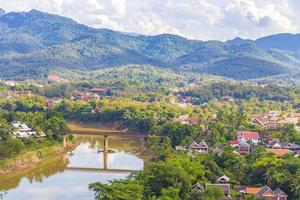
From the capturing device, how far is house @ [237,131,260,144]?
162 ft

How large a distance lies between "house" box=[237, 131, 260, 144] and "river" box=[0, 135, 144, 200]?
31.1ft

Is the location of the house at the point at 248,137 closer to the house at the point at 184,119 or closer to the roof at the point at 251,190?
the house at the point at 184,119

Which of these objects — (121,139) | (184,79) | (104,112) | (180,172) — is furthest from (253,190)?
(184,79)

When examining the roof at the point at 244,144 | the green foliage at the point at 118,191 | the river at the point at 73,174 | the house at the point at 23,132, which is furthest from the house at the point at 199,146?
the green foliage at the point at 118,191

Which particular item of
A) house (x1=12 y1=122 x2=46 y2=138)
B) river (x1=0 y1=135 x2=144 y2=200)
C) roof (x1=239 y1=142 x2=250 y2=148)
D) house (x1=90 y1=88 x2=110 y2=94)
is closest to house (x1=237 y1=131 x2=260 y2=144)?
roof (x1=239 y1=142 x2=250 y2=148)

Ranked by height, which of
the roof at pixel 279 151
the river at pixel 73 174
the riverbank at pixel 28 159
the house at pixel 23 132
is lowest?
the river at pixel 73 174

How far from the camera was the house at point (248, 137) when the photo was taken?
1947 inches

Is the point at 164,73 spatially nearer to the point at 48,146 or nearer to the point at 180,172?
the point at 48,146

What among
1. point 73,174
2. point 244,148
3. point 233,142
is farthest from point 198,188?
point 233,142

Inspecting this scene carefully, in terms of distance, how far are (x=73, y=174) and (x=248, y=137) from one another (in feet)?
55.1

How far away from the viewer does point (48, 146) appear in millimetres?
50219

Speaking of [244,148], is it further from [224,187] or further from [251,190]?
[224,187]

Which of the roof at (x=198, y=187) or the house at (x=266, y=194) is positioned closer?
the house at (x=266, y=194)

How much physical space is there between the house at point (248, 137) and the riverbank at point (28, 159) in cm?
1704
